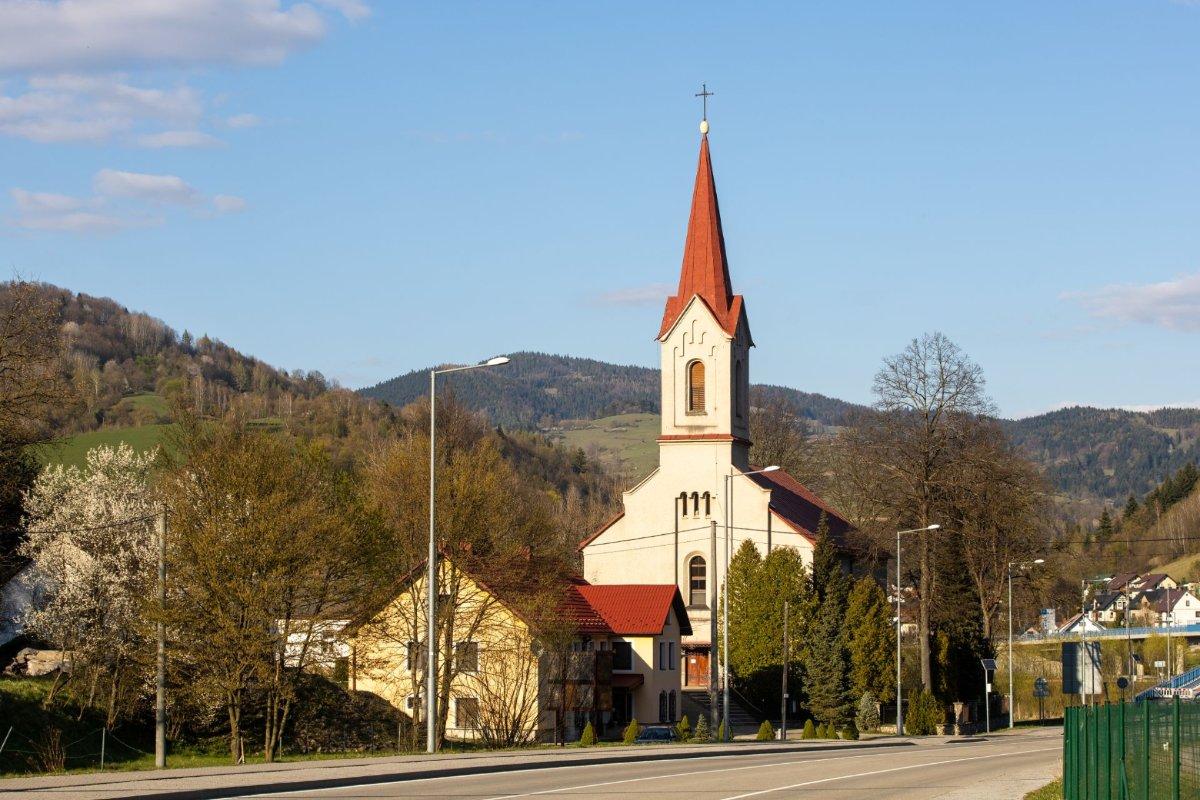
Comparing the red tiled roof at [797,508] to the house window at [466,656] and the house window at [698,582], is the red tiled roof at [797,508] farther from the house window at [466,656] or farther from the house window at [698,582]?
the house window at [466,656]

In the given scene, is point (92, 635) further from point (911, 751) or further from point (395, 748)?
point (911, 751)

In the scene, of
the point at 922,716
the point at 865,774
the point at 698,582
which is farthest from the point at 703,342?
the point at 865,774

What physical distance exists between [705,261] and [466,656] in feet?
110

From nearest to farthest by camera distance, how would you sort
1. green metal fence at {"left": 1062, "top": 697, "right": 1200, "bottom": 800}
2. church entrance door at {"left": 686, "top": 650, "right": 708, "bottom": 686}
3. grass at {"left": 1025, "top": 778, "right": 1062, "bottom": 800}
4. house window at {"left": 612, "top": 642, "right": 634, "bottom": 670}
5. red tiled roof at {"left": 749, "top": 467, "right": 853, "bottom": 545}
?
green metal fence at {"left": 1062, "top": 697, "right": 1200, "bottom": 800}, grass at {"left": 1025, "top": 778, "right": 1062, "bottom": 800}, house window at {"left": 612, "top": 642, "right": 634, "bottom": 670}, church entrance door at {"left": 686, "top": 650, "right": 708, "bottom": 686}, red tiled roof at {"left": 749, "top": 467, "right": 853, "bottom": 545}

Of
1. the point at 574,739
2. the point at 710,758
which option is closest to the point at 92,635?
the point at 574,739

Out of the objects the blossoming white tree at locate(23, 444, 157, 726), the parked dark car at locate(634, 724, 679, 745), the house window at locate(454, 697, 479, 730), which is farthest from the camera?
the parked dark car at locate(634, 724, 679, 745)

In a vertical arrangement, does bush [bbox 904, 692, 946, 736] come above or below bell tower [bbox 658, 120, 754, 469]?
below

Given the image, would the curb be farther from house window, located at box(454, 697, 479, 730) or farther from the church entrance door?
the church entrance door

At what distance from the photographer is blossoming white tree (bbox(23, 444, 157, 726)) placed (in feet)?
164

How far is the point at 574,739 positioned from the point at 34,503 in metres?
22.8

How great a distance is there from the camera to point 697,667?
7250 centimetres

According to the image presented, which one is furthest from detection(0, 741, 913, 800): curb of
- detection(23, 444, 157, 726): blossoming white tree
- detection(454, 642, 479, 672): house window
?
detection(23, 444, 157, 726): blossoming white tree

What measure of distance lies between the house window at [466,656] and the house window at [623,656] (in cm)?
1944

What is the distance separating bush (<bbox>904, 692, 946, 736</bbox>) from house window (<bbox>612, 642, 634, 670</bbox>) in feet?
41.3
